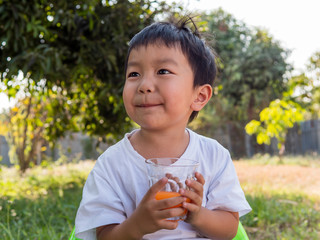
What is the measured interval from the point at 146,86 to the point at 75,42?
8.58 ft

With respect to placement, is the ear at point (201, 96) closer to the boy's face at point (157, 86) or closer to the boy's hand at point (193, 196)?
the boy's face at point (157, 86)

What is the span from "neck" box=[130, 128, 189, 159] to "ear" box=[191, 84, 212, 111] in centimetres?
11

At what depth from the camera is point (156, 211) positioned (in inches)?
42.0

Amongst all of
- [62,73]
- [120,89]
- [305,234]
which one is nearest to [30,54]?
[62,73]

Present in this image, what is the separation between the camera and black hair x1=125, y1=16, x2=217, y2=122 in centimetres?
133

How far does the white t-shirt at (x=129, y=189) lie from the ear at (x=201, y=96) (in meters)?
0.14

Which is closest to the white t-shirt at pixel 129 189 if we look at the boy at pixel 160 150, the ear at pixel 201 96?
the boy at pixel 160 150

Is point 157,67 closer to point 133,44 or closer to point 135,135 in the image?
point 133,44

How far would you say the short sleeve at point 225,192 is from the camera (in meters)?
1.39

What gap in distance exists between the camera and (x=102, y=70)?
12.5ft

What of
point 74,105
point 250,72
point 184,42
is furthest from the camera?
point 250,72

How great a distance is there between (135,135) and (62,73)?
198cm

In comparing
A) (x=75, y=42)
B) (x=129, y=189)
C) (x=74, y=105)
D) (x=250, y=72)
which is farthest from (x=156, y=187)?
(x=250, y=72)

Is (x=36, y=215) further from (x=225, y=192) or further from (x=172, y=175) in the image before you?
(x=172, y=175)
